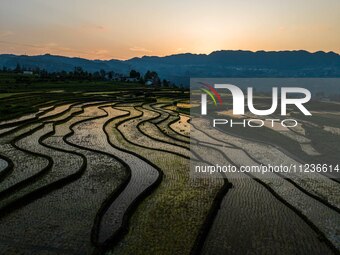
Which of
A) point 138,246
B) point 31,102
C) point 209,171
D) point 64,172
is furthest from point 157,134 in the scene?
point 31,102

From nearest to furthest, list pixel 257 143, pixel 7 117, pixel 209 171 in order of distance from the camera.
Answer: pixel 209 171
pixel 257 143
pixel 7 117

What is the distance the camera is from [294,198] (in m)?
14.4

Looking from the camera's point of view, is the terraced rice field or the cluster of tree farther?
the cluster of tree

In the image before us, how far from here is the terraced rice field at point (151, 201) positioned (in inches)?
396

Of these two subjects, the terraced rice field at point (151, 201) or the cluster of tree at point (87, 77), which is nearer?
the terraced rice field at point (151, 201)

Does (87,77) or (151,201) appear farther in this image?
(87,77)

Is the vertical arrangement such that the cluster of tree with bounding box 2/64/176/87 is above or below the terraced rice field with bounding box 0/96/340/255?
above

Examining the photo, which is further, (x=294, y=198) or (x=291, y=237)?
(x=294, y=198)

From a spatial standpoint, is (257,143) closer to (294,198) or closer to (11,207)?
(294,198)

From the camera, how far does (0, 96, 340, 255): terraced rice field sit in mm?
10070

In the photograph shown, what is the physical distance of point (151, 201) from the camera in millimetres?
13344

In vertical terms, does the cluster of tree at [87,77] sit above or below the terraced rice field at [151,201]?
above

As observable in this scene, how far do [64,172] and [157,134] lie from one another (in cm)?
1211

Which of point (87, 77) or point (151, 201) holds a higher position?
point (87, 77)
